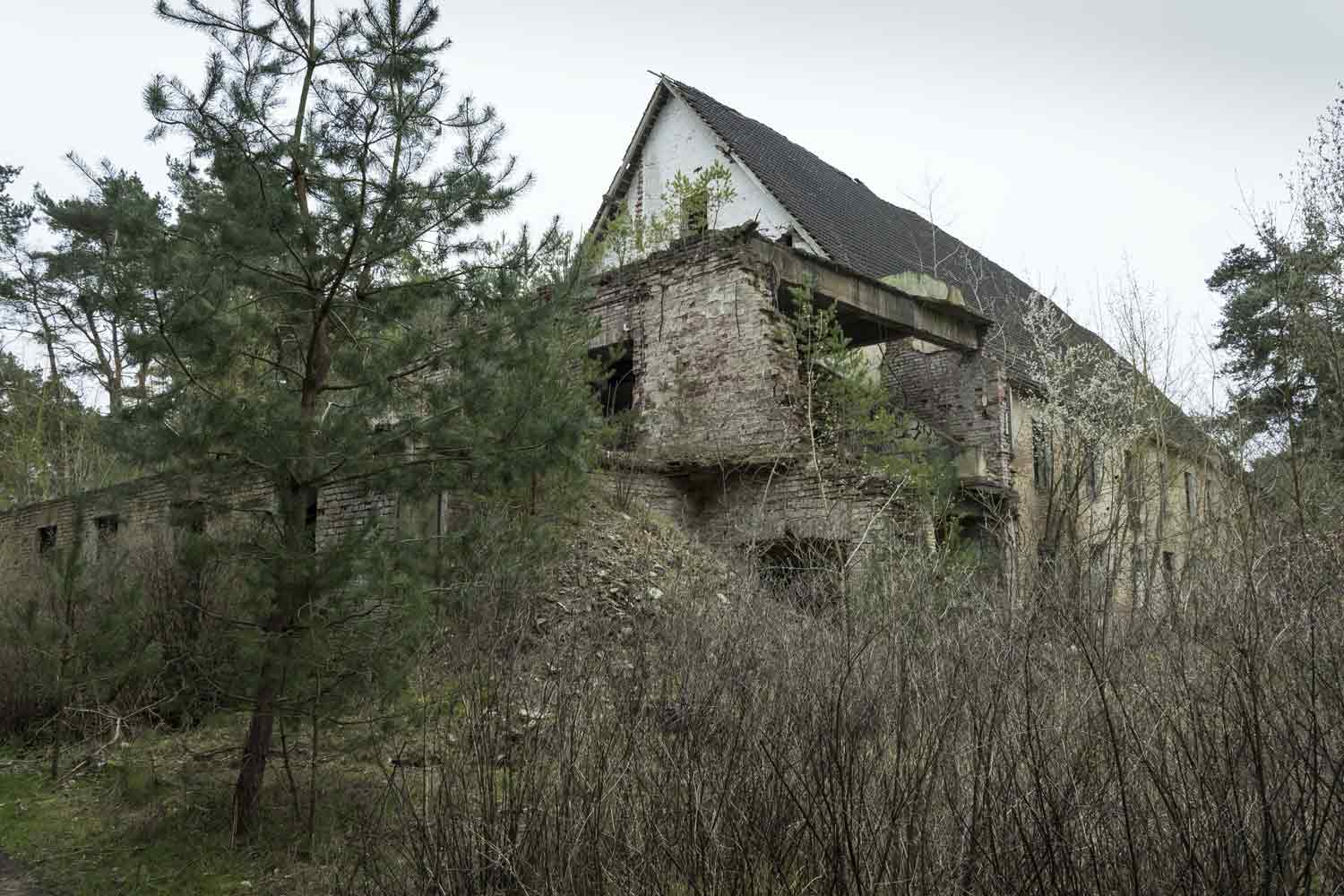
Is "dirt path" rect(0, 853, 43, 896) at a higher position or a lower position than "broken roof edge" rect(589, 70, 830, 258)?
lower

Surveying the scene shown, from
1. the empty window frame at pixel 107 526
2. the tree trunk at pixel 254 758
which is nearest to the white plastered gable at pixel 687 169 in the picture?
the empty window frame at pixel 107 526

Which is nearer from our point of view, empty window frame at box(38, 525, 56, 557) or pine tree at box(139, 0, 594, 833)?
pine tree at box(139, 0, 594, 833)

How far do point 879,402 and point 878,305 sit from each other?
2687mm

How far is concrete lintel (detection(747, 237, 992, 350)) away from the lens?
513 inches

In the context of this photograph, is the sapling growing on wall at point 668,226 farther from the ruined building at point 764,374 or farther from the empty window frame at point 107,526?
the empty window frame at point 107,526

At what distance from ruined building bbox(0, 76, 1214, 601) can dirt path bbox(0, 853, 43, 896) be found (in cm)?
397

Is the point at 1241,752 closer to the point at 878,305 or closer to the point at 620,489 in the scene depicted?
the point at 620,489

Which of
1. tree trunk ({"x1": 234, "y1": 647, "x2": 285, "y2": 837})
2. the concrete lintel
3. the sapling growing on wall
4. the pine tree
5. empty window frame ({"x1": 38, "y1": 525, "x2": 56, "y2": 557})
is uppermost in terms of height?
the sapling growing on wall

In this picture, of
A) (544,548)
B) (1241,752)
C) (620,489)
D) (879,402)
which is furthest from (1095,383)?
(1241,752)

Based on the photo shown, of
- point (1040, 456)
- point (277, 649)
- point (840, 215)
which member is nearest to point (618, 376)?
point (840, 215)

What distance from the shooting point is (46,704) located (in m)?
7.61

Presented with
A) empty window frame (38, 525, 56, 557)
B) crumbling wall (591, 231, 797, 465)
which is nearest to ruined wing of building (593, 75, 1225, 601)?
crumbling wall (591, 231, 797, 465)

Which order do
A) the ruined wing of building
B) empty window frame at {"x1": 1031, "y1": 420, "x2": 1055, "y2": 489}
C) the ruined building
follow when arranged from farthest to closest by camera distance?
empty window frame at {"x1": 1031, "y1": 420, "x2": 1055, "y2": 489} → the ruined wing of building → the ruined building

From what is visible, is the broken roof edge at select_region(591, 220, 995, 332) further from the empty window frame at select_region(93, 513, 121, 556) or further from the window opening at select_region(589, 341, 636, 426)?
the empty window frame at select_region(93, 513, 121, 556)
